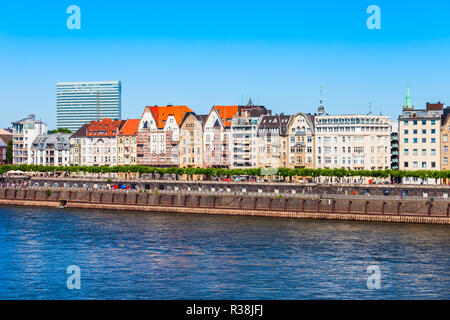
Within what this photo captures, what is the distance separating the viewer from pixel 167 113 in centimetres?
17188

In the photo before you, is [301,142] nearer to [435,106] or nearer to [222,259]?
[435,106]

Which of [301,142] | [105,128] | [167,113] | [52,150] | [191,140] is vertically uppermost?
[167,113]

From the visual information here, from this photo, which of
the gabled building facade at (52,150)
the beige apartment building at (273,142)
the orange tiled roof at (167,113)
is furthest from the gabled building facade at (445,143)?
the gabled building facade at (52,150)

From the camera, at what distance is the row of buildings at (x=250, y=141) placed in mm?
139750

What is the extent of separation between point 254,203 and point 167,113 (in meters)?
66.6

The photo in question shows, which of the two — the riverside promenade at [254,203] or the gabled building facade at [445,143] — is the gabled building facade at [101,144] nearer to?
the riverside promenade at [254,203]

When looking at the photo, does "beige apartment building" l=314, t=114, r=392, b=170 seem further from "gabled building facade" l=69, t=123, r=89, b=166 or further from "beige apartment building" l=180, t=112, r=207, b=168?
"gabled building facade" l=69, t=123, r=89, b=166

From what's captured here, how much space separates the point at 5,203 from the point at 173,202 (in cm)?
3580

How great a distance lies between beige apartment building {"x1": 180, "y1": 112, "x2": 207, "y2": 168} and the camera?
166000 mm

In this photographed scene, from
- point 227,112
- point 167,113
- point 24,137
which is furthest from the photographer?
point 24,137

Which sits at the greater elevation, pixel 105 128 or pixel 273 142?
pixel 105 128

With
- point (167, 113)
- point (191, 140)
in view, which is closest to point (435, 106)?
point (191, 140)
